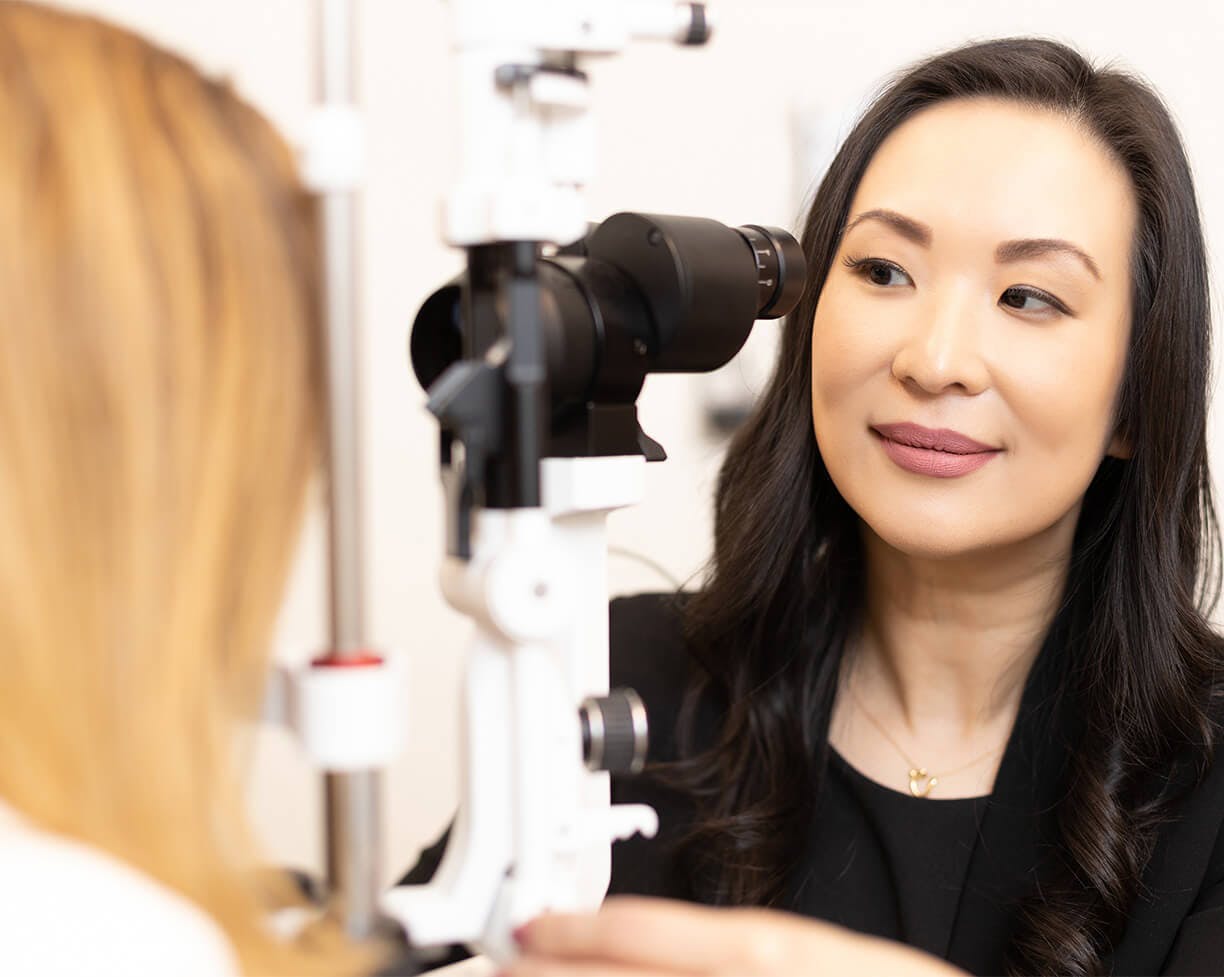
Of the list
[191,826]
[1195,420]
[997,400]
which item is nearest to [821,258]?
[997,400]

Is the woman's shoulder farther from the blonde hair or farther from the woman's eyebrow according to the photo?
the woman's eyebrow

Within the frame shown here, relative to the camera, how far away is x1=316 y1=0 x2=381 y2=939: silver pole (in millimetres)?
615

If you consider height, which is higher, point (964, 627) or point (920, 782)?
point (964, 627)

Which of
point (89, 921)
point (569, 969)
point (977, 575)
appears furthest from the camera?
point (977, 575)

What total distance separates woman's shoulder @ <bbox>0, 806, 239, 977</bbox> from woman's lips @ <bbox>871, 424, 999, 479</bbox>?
0.71 m

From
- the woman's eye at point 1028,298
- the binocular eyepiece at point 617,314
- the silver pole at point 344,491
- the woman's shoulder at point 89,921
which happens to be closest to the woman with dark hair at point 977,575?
the woman's eye at point 1028,298

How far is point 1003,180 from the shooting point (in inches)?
43.8

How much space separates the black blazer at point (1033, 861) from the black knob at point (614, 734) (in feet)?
1.77

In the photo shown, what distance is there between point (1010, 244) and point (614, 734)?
585mm

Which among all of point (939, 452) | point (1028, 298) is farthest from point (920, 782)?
point (1028, 298)

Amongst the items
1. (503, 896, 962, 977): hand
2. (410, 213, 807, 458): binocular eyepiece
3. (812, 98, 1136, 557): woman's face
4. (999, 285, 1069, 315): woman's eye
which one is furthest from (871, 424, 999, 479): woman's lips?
(503, 896, 962, 977): hand

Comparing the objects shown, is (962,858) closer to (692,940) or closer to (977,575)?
(977,575)

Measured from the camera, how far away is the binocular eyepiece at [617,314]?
0.69 m

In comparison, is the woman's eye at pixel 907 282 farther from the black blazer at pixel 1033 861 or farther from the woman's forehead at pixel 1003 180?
the black blazer at pixel 1033 861
